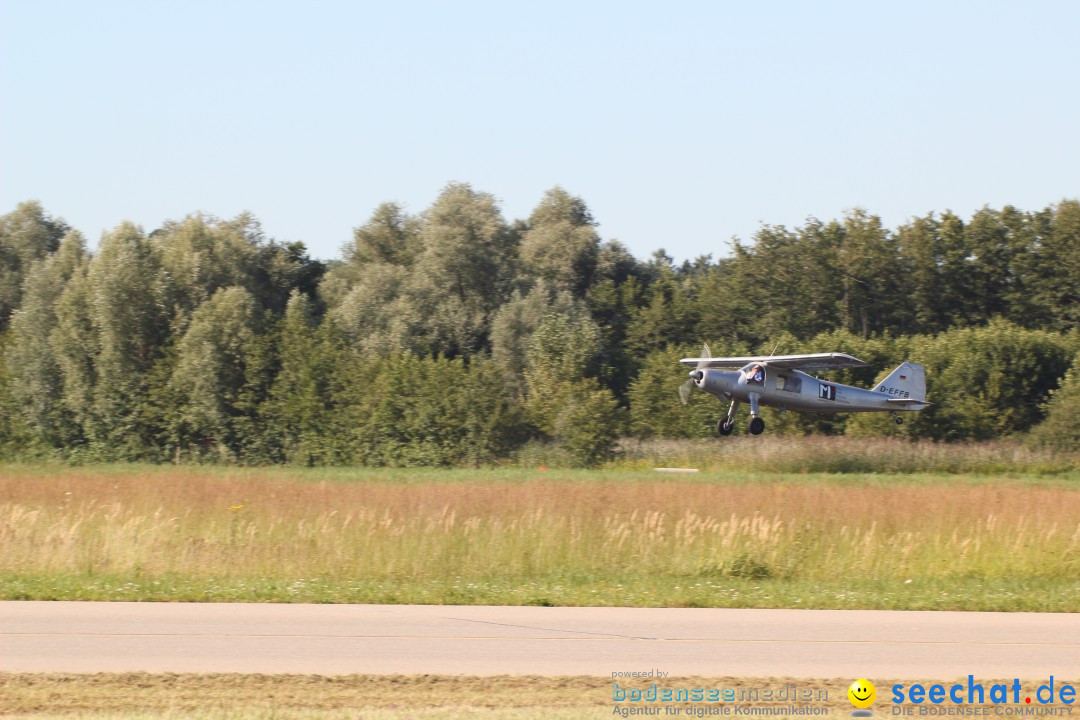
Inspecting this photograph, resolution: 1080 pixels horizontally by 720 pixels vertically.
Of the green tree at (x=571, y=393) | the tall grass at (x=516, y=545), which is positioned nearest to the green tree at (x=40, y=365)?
the green tree at (x=571, y=393)

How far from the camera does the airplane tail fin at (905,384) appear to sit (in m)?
38.1

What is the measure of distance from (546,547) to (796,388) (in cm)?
2142

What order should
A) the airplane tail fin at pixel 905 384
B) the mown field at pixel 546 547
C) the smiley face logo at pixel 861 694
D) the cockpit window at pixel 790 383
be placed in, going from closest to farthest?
the smiley face logo at pixel 861 694 → the mown field at pixel 546 547 → the cockpit window at pixel 790 383 → the airplane tail fin at pixel 905 384

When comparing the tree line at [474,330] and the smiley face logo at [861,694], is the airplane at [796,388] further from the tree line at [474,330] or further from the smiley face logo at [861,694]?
the smiley face logo at [861,694]

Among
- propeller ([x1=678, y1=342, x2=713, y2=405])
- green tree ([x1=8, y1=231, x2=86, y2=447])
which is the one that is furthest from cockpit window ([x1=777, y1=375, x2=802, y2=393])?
green tree ([x1=8, y1=231, x2=86, y2=447])

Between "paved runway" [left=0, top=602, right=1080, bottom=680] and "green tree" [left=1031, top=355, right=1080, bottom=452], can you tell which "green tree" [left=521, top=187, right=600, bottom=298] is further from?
"paved runway" [left=0, top=602, right=1080, bottom=680]

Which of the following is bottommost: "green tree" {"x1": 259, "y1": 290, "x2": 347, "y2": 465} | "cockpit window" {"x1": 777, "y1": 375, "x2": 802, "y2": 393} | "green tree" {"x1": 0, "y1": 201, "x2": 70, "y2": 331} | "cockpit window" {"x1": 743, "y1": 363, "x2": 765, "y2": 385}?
"green tree" {"x1": 259, "y1": 290, "x2": 347, "y2": 465}

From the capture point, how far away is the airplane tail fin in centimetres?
3809

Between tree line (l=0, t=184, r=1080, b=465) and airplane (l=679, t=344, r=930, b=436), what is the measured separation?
708 centimetres

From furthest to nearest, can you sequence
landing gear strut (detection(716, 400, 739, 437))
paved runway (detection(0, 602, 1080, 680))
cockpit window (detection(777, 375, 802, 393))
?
1. cockpit window (detection(777, 375, 802, 393))
2. landing gear strut (detection(716, 400, 739, 437))
3. paved runway (detection(0, 602, 1080, 680))

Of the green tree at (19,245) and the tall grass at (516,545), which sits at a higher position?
the green tree at (19,245)

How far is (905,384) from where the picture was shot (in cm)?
3850

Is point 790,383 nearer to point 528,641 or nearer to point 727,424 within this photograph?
point 727,424

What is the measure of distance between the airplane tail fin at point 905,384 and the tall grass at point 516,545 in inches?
688
